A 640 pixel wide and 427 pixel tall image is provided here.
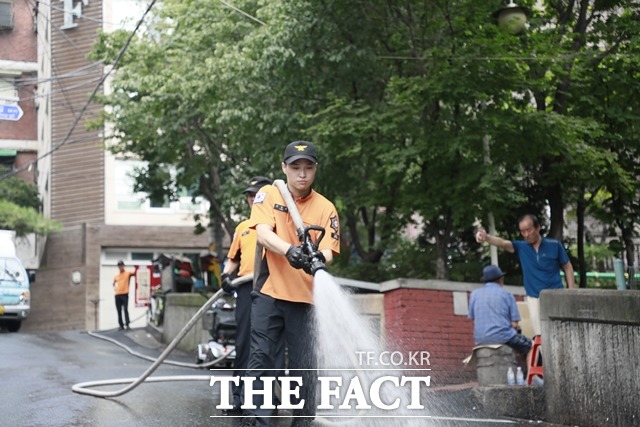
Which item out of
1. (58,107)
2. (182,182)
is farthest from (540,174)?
(58,107)

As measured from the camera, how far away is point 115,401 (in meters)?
10.3

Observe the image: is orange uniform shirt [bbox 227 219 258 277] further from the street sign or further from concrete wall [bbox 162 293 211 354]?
the street sign

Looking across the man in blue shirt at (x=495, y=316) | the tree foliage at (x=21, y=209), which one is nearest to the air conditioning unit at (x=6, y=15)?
the tree foliage at (x=21, y=209)

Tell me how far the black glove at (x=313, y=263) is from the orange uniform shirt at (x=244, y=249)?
251 cm

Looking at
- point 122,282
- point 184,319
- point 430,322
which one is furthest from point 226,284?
point 122,282

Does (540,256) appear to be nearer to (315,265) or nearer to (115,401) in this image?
(115,401)

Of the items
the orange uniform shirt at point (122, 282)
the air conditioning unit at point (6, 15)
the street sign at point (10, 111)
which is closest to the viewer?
the air conditioning unit at point (6, 15)

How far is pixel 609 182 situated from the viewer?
16.3m

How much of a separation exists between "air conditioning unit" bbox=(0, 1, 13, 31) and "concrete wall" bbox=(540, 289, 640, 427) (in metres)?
18.9

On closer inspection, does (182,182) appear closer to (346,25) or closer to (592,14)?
(346,25)

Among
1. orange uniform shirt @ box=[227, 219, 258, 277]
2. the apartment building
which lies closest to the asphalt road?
Result: orange uniform shirt @ box=[227, 219, 258, 277]

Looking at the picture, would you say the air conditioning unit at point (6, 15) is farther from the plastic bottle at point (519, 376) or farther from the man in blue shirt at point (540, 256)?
the plastic bottle at point (519, 376)

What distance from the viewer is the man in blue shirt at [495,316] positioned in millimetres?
11008

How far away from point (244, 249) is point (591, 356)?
3018mm
